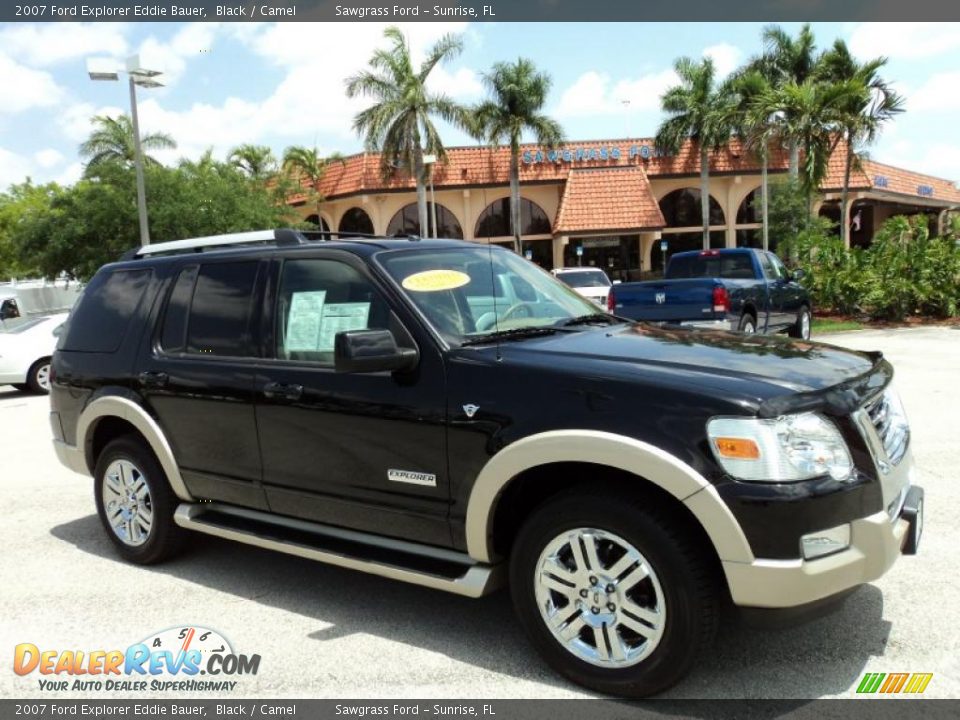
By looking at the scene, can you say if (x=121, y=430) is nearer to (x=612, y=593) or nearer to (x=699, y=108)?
(x=612, y=593)

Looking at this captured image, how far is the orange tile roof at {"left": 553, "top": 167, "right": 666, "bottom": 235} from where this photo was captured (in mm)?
38938

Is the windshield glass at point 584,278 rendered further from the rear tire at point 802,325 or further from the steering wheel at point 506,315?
the steering wheel at point 506,315

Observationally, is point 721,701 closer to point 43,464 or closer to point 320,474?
point 320,474

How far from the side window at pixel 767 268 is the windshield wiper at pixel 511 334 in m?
11.1

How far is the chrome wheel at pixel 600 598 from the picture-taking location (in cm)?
318

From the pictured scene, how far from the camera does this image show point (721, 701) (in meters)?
3.23

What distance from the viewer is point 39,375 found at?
1470 cm

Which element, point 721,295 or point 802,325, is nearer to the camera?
point 721,295

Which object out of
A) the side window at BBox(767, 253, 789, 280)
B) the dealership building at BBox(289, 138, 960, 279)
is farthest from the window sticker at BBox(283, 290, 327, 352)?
the dealership building at BBox(289, 138, 960, 279)

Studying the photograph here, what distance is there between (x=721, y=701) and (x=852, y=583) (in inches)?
27.0

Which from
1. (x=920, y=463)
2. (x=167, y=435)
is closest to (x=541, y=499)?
(x=167, y=435)

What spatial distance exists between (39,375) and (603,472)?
14.0m

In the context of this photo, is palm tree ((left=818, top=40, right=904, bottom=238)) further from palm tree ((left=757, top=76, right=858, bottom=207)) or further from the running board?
the running board

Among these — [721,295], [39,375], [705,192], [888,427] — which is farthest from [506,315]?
[705,192]
